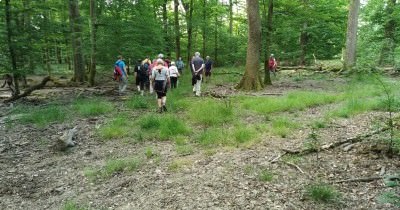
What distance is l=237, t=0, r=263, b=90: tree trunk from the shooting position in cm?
1570

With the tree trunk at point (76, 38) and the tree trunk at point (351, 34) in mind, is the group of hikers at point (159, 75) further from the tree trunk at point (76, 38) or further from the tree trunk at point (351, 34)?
the tree trunk at point (351, 34)

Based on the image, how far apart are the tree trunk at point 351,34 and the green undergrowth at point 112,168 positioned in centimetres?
1611

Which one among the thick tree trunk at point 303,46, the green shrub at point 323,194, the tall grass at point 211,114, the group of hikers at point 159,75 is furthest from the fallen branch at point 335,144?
the thick tree trunk at point 303,46

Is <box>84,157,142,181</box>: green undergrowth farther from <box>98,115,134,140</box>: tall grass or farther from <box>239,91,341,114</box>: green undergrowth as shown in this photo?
<box>239,91,341,114</box>: green undergrowth

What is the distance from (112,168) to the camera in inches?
269

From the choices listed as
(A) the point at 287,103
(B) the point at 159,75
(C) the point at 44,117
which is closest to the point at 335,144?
(A) the point at 287,103

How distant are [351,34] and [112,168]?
1759 cm

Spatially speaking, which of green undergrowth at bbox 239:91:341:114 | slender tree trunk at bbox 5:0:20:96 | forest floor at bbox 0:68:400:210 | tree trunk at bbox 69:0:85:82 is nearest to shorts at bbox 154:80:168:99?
forest floor at bbox 0:68:400:210

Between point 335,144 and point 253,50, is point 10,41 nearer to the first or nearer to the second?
point 253,50

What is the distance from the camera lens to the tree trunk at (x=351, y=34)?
755 inches

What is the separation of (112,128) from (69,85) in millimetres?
11701

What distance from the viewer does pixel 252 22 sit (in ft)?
51.9

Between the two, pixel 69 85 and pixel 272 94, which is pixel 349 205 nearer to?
pixel 272 94

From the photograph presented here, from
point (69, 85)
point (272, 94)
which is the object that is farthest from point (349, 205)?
point (69, 85)
